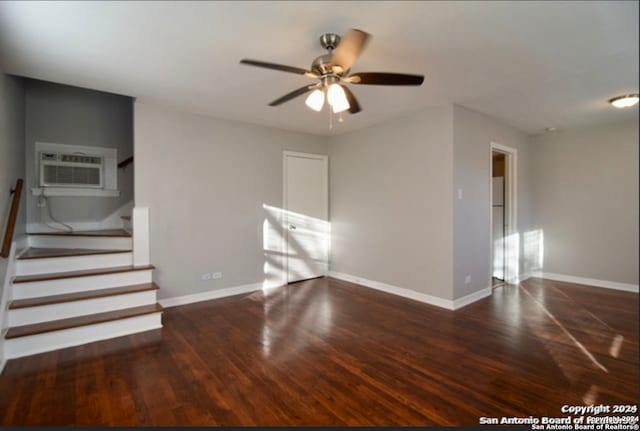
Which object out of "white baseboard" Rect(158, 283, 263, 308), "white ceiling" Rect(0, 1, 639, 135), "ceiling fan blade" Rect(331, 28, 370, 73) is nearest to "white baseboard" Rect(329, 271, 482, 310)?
"white baseboard" Rect(158, 283, 263, 308)

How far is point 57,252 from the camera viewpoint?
3.41 meters

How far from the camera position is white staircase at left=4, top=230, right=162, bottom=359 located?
2701 mm

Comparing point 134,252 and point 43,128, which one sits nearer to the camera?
point 134,252

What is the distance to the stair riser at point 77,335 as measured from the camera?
2561mm

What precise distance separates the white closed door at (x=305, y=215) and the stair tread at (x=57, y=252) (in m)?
2.20

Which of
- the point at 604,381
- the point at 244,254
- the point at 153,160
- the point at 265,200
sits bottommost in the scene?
the point at 604,381

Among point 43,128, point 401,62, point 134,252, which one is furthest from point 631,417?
point 43,128

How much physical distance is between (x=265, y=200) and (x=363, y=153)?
161 cm

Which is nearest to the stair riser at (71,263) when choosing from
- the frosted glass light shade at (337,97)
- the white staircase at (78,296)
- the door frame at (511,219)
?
the white staircase at (78,296)

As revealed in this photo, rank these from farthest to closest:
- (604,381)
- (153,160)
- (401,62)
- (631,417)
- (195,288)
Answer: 1. (195,288)
2. (153,160)
3. (401,62)
4. (604,381)
5. (631,417)

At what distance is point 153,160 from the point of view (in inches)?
147

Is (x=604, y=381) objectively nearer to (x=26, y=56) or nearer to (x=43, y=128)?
(x=26, y=56)

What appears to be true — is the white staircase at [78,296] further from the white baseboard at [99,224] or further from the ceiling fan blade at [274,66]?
the ceiling fan blade at [274,66]

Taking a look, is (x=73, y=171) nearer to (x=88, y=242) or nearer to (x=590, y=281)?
(x=88, y=242)
